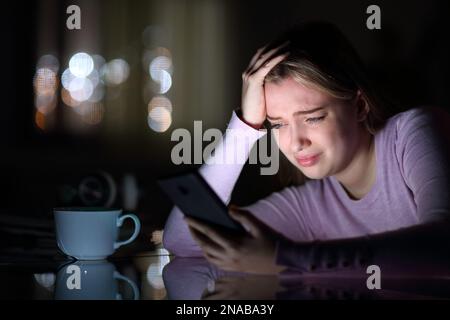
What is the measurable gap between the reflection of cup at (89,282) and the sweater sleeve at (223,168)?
0.15 meters

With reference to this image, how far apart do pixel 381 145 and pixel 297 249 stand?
0.43 metres

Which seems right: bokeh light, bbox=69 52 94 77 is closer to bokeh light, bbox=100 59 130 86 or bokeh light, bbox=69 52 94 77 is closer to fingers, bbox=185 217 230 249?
bokeh light, bbox=100 59 130 86

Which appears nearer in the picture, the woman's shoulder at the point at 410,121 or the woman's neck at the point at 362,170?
the woman's shoulder at the point at 410,121

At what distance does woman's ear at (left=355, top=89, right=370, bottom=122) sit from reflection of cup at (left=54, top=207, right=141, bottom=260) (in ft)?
1.49

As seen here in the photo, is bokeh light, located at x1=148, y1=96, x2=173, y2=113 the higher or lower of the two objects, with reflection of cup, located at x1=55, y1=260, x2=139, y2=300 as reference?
higher

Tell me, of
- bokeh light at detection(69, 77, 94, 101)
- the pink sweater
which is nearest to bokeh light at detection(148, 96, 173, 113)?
bokeh light at detection(69, 77, 94, 101)

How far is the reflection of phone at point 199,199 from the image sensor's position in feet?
2.39

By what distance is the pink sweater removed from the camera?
2.93 ft

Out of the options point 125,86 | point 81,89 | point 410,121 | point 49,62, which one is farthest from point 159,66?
point 410,121

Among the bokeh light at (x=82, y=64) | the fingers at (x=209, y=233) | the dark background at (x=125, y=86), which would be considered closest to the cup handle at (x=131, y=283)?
the fingers at (x=209, y=233)

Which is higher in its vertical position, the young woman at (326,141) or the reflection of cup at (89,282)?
the young woman at (326,141)

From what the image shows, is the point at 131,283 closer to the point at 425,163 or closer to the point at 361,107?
the point at 425,163

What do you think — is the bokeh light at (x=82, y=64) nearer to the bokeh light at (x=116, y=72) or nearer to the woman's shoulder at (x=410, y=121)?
the bokeh light at (x=116, y=72)

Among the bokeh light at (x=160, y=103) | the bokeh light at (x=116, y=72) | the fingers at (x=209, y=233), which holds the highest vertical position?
the bokeh light at (x=116, y=72)
